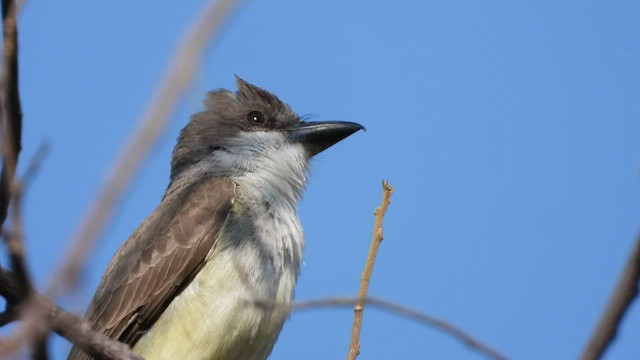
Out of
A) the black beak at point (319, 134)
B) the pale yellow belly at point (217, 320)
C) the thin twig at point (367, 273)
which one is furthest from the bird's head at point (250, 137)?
the thin twig at point (367, 273)

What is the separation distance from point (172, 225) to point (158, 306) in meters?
0.66

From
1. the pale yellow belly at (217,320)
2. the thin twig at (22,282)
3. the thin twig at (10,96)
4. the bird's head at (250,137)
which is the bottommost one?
the pale yellow belly at (217,320)

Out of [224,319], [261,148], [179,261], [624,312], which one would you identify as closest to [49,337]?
[624,312]

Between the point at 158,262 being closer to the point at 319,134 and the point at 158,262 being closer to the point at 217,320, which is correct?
the point at 217,320

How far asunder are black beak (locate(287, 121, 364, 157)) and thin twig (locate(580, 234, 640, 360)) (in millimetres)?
5048

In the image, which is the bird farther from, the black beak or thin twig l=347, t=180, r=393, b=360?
thin twig l=347, t=180, r=393, b=360

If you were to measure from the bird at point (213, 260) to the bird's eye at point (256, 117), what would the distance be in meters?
0.21

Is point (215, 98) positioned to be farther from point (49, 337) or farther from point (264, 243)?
point (49, 337)

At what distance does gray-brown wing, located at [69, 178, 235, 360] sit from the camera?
5.41m

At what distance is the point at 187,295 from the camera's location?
5.34m

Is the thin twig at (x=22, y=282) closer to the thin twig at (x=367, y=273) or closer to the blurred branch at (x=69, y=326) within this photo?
the blurred branch at (x=69, y=326)

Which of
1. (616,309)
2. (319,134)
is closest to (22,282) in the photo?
(616,309)

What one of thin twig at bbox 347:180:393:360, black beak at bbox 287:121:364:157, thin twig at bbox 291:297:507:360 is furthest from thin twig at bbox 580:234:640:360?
black beak at bbox 287:121:364:157

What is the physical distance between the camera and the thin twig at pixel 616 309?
5.91ft
